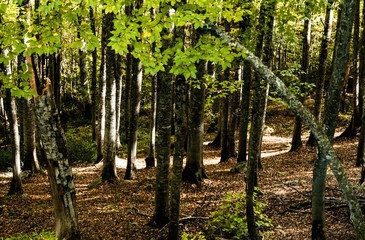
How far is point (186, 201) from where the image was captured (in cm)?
836

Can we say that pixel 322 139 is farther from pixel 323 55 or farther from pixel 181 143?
pixel 323 55

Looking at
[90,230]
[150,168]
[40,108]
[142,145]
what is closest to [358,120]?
[150,168]

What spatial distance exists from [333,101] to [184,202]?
5.44 meters

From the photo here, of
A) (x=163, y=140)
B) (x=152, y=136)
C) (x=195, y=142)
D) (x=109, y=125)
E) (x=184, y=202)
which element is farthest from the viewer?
(x=152, y=136)

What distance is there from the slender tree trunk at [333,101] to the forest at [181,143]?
2 cm

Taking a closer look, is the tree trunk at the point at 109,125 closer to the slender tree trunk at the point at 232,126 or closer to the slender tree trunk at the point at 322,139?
the slender tree trunk at the point at 232,126

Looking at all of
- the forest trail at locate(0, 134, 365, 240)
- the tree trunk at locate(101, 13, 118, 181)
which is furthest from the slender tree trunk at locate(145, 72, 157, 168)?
the tree trunk at locate(101, 13, 118, 181)

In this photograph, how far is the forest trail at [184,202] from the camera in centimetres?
627

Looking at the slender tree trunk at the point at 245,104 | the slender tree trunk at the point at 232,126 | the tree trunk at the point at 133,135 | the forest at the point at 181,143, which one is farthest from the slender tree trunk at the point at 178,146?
the slender tree trunk at the point at 232,126

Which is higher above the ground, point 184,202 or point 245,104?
point 245,104

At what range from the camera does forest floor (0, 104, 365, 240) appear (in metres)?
6.26

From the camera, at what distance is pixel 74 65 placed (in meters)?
28.3

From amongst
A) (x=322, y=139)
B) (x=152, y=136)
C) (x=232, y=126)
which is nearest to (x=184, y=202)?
(x=152, y=136)

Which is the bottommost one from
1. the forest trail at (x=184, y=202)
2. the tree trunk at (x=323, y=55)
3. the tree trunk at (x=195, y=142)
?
the forest trail at (x=184, y=202)
